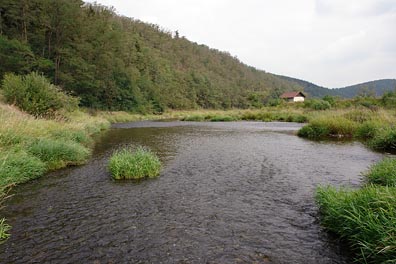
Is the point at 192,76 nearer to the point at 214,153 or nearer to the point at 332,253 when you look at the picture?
the point at 214,153

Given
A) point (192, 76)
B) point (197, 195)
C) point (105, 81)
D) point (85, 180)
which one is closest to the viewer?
point (197, 195)

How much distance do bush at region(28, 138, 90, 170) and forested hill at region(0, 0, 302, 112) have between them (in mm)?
31683

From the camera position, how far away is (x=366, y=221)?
4875 mm

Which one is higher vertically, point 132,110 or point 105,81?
point 105,81

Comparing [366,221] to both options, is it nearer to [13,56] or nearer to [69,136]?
[69,136]

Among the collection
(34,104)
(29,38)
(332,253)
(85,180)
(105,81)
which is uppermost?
(29,38)

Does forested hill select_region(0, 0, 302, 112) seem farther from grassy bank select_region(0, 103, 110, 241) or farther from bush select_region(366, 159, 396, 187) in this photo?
bush select_region(366, 159, 396, 187)

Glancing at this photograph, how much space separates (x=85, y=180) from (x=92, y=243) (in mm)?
5005

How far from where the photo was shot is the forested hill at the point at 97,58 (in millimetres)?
39688

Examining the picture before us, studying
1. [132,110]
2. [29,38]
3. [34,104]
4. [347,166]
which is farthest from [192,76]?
[347,166]

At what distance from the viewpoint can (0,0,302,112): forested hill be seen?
39688mm

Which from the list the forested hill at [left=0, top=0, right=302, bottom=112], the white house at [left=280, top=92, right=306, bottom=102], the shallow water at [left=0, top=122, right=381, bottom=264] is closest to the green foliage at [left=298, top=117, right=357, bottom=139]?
the shallow water at [left=0, top=122, right=381, bottom=264]

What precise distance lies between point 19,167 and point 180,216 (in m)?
6.83

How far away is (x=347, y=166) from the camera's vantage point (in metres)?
11.8
